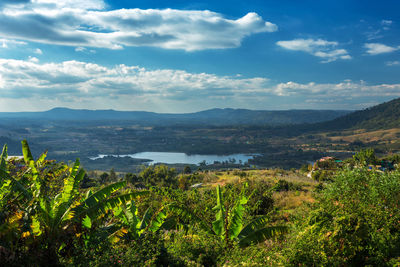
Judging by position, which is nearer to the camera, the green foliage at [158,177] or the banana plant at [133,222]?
the banana plant at [133,222]

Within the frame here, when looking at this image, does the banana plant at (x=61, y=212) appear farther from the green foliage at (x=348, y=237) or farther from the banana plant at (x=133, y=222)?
the green foliage at (x=348, y=237)

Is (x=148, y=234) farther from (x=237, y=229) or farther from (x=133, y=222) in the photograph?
(x=237, y=229)

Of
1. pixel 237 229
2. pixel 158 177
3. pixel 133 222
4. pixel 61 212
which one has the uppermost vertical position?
pixel 61 212

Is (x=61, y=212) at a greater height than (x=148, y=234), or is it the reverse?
(x=61, y=212)

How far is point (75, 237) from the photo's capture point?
8.46 metres

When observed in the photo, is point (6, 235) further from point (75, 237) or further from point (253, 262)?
point (253, 262)

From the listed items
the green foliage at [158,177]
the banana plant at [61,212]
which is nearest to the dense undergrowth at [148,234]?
the banana plant at [61,212]

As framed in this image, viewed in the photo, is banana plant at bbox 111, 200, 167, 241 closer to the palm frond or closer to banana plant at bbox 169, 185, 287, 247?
banana plant at bbox 169, 185, 287, 247

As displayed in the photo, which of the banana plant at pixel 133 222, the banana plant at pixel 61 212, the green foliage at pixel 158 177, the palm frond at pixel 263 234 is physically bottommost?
the green foliage at pixel 158 177

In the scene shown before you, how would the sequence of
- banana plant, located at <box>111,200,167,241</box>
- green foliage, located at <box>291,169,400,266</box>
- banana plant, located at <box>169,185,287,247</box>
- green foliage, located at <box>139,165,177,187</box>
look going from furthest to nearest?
1. green foliage, located at <box>139,165,177,187</box>
2. banana plant, located at <box>169,185,287,247</box>
3. banana plant, located at <box>111,200,167,241</box>
4. green foliage, located at <box>291,169,400,266</box>

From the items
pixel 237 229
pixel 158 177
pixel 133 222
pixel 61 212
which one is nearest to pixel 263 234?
pixel 237 229

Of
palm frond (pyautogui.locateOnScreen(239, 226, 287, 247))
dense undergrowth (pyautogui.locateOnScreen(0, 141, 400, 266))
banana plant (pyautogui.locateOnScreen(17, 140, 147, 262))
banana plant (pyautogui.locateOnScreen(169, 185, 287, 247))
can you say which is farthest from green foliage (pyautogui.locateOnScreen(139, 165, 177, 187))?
banana plant (pyautogui.locateOnScreen(17, 140, 147, 262))

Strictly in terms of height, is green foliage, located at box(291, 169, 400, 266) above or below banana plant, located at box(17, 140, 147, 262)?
below

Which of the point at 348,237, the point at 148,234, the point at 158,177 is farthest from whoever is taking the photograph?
the point at 158,177
